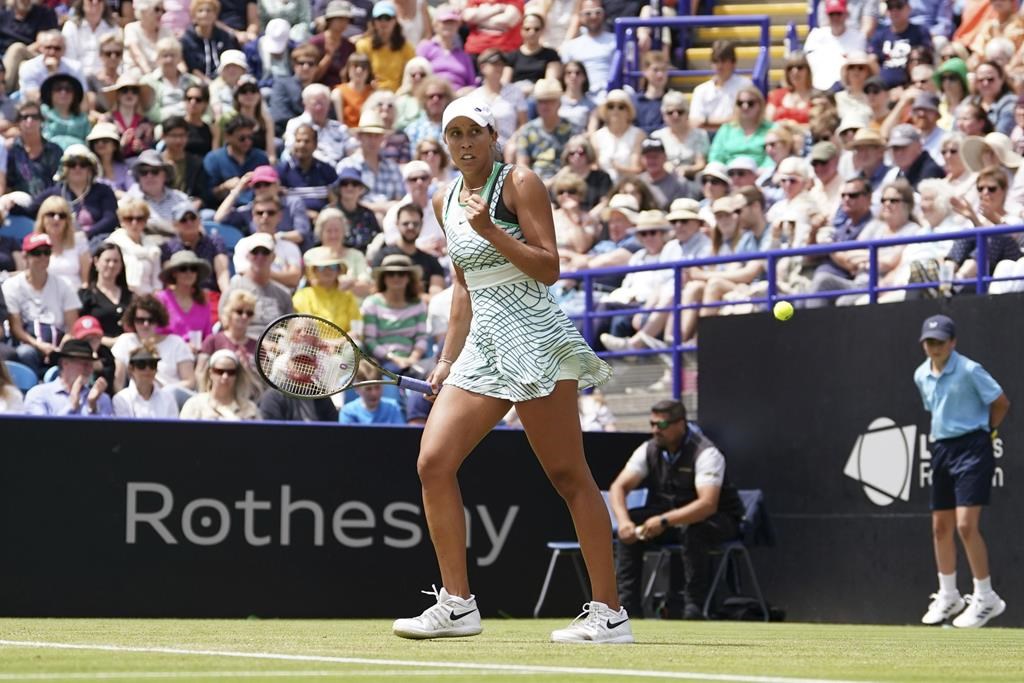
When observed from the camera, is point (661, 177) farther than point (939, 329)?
Yes

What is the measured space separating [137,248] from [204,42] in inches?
186

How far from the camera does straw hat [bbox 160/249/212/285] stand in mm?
14305

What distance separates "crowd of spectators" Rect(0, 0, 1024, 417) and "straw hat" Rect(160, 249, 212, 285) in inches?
1.1

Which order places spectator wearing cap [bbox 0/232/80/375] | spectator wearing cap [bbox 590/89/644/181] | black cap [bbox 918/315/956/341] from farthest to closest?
spectator wearing cap [bbox 590/89/644/181] → spectator wearing cap [bbox 0/232/80/375] → black cap [bbox 918/315/956/341]

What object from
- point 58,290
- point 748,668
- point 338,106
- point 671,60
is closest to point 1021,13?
point 671,60

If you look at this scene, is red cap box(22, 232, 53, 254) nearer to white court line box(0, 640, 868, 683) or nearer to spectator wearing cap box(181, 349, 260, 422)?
spectator wearing cap box(181, 349, 260, 422)

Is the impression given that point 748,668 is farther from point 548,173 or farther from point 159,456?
point 548,173

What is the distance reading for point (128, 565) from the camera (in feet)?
39.7

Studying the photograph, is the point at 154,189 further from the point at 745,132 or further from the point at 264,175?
the point at 745,132

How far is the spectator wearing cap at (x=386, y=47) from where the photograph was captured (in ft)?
62.6

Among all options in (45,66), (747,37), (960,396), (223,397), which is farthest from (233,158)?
(960,396)

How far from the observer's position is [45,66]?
1723 cm

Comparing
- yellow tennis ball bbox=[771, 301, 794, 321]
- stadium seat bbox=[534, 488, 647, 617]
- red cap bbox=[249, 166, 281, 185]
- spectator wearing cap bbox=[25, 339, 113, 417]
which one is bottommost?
stadium seat bbox=[534, 488, 647, 617]

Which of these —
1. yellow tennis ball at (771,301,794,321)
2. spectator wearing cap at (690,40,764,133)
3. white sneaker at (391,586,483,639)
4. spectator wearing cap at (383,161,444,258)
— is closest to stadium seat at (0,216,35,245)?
spectator wearing cap at (383,161,444,258)
